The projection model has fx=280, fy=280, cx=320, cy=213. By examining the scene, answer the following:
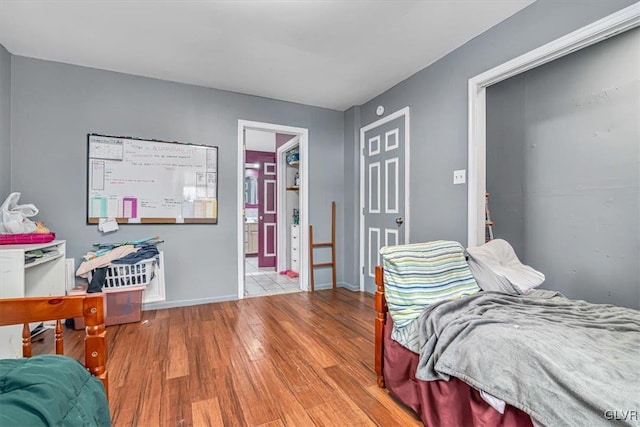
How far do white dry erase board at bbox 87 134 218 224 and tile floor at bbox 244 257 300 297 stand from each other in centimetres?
118

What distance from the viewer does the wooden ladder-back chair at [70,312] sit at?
0.91 m

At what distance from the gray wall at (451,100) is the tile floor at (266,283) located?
1.93 meters

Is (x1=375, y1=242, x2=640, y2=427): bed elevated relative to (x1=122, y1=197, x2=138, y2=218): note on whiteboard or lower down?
lower down

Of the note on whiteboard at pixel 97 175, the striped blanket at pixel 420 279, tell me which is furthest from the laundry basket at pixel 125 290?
the striped blanket at pixel 420 279

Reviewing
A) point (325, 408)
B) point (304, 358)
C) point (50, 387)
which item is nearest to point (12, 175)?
point (50, 387)

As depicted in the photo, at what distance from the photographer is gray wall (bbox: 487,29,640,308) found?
2.08m

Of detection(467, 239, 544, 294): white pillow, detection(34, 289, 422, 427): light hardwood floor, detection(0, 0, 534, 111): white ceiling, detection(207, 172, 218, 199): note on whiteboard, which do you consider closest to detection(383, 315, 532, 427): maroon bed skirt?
detection(34, 289, 422, 427): light hardwood floor

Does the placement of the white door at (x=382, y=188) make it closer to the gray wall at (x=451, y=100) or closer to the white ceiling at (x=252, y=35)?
the gray wall at (x=451, y=100)

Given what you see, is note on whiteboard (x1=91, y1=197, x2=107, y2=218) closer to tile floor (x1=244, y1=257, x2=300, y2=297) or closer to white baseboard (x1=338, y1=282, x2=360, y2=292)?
tile floor (x1=244, y1=257, x2=300, y2=297)

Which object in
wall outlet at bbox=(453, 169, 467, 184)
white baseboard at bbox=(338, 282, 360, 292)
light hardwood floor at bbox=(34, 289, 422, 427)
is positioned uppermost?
wall outlet at bbox=(453, 169, 467, 184)

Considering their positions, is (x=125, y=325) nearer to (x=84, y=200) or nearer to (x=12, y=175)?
(x=84, y=200)

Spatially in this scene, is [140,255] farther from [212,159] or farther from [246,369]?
[246,369]

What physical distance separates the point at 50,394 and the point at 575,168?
11.1 feet

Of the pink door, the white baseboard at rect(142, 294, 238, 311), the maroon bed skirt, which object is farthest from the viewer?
the pink door
